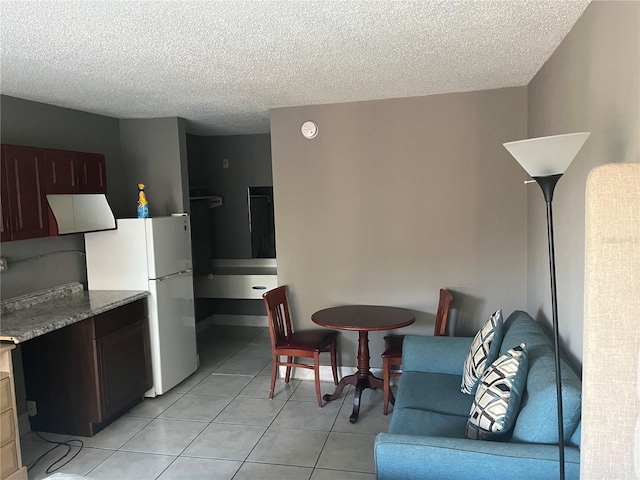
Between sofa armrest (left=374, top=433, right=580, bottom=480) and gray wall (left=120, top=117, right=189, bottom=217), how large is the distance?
10.6 ft

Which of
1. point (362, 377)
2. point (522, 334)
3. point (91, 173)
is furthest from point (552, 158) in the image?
point (91, 173)

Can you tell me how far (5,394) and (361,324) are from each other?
2.21 metres

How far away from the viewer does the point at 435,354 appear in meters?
3.31

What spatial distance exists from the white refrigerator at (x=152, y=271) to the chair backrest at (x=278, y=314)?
87 centimetres

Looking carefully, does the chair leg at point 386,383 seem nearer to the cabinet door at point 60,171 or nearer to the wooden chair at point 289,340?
the wooden chair at point 289,340

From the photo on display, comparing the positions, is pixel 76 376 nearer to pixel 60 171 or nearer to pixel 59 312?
pixel 59 312

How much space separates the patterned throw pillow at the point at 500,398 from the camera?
205 centimetres

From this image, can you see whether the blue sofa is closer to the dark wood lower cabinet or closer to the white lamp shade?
the white lamp shade

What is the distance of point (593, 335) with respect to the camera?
152cm

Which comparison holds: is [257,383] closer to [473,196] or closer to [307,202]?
[307,202]

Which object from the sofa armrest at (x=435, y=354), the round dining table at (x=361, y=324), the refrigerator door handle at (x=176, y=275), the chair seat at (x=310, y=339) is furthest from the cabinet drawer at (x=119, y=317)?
the sofa armrest at (x=435, y=354)

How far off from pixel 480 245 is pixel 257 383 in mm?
2210

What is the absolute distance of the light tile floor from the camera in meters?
2.95

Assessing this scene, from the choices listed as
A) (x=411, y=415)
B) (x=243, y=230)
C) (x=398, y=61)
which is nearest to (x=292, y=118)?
(x=398, y=61)
